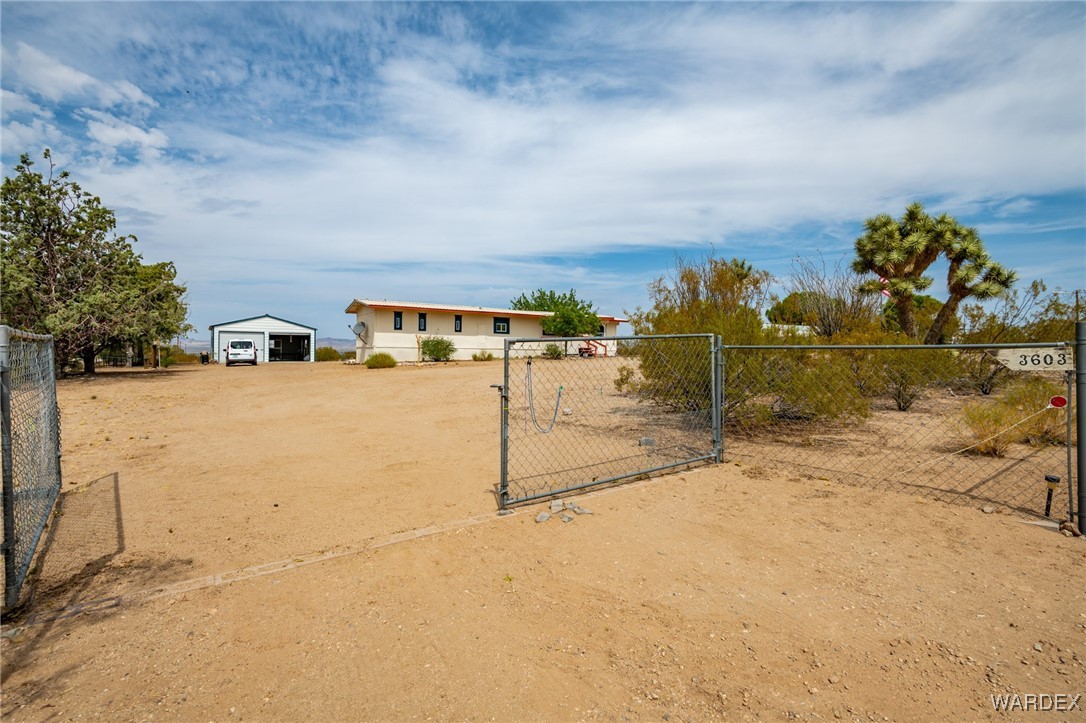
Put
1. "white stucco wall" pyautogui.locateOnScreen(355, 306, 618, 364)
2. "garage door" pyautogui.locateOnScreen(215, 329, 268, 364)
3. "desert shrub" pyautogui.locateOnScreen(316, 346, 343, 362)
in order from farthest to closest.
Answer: "desert shrub" pyautogui.locateOnScreen(316, 346, 343, 362)
"garage door" pyautogui.locateOnScreen(215, 329, 268, 364)
"white stucco wall" pyautogui.locateOnScreen(355, 306, 618, 364)

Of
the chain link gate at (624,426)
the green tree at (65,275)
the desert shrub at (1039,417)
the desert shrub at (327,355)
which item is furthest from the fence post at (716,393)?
the desert shrub at (327,355)

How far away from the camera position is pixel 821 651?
9.23 feet

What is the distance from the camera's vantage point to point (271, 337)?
39.3 metres

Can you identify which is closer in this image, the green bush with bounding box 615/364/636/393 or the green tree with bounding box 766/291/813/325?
the green bush with bounding box 615/364/636/393

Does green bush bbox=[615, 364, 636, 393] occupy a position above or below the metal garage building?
below

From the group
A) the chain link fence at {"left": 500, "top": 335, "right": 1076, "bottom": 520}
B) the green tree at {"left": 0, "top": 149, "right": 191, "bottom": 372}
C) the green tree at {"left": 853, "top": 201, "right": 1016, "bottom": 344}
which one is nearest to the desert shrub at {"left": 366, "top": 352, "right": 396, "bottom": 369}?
the green tree at {"left": 0, "top": 149, "right": 191, "bottom": 372}

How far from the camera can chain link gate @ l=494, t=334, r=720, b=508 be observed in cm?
585

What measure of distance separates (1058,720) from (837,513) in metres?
2.52

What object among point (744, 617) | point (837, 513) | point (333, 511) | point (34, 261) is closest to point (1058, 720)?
point (744, 617)

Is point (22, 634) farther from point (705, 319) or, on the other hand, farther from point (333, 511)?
point (705, 319)

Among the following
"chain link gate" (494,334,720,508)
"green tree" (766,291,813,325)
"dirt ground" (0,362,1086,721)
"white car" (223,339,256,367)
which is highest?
"green tree" (766,291,813,325)

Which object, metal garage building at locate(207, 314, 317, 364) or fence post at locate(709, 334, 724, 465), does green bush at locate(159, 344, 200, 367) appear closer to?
metal garage building at locate(207, 314, 317, 364)

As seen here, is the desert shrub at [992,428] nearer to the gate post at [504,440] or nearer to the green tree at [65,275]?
the gate post at [504,440]

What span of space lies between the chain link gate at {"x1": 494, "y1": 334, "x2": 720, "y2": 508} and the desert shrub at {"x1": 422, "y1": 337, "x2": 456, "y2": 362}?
16.9m
